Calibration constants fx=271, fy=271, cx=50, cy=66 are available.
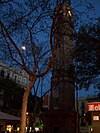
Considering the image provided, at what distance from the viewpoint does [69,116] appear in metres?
43.1

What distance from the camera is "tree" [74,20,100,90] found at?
21.0 metres

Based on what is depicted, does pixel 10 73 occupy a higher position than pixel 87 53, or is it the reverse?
pixel 10 73

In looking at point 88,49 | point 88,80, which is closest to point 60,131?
point 88,80

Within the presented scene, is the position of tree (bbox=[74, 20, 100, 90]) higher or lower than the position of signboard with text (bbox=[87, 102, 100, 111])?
higher

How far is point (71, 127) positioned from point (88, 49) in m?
25.0

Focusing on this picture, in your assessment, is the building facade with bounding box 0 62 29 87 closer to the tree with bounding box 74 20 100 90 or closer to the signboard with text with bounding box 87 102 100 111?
the tree with bounding box 74 20 100 90

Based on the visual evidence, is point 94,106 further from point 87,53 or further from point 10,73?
point 10,73

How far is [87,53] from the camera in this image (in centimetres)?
2152

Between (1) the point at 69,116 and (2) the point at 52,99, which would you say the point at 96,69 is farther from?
(2) the point at 52,99

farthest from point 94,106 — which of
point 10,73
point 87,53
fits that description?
point 10,73

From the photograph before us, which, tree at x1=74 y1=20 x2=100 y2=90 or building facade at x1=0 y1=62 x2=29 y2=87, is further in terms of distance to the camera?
building facade at x1=0 y1=62 x2=29 y2=87

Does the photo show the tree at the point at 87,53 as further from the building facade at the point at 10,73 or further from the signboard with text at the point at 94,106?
the building facade at the point at 10,73

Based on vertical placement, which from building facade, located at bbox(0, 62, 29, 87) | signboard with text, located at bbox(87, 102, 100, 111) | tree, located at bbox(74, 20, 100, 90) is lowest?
signboard with text, located at bbox(87, 102, 100, 111)

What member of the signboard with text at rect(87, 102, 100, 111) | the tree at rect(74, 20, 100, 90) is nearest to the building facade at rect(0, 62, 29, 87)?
the tree at rect(74, 20, 100, 90)
